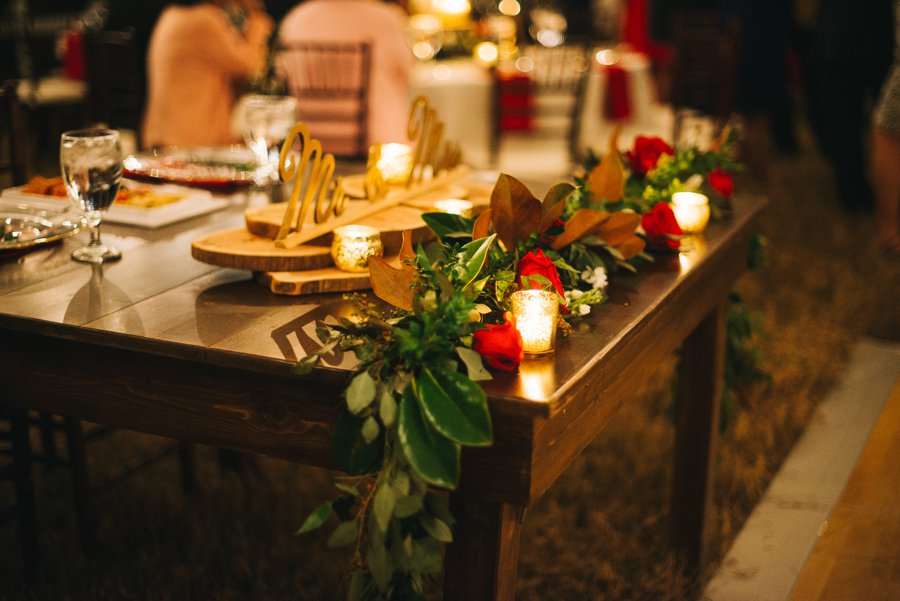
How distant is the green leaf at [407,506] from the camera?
0.99m

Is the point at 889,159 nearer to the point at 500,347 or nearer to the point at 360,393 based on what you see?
the point at 500,347

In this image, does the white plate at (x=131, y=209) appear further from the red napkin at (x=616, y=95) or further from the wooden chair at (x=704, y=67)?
the wooden chair at (x=704, y=67)

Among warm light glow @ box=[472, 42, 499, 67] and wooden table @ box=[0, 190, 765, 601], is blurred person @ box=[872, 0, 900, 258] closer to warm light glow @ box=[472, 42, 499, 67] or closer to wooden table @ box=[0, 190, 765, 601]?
warm light glow @ box=[472, 42, 499, 67]

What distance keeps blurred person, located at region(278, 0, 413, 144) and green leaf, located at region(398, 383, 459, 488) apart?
3.06 meters

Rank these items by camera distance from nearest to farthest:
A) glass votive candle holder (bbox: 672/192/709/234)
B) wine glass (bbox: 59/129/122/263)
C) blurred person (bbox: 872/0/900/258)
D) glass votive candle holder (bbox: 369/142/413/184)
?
wine glass (bbox: 59/129/122/263), glass votive candle holder (bbox: 672/192/709/234), glass votive candle holder (bbox: 369/142/413/184), blurred person (bbox: 872/0/900/258)

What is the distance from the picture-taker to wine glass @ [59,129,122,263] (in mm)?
A: 1447

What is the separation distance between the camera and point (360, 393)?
0.99 metres

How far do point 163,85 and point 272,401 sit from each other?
3.18 metres

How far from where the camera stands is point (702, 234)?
1.72 meters

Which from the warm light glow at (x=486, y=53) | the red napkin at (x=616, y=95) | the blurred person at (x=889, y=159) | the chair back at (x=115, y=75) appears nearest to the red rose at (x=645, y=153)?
the blurred person at (x=889, y=159)

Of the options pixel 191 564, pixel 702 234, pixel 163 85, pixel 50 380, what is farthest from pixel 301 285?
pixel 163 85

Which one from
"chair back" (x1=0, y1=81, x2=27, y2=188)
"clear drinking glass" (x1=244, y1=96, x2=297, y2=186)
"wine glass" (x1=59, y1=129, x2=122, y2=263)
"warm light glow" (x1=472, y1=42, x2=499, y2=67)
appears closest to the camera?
"wine glass" (x1=59, y1=129, x2=122, y2=263)

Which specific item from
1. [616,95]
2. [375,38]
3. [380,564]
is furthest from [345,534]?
[616,95]

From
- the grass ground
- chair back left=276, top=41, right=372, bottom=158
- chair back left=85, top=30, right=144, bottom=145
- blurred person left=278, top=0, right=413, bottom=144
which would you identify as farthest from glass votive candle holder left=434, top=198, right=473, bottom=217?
chair back left=85, top=30, right=144, bottom=145
